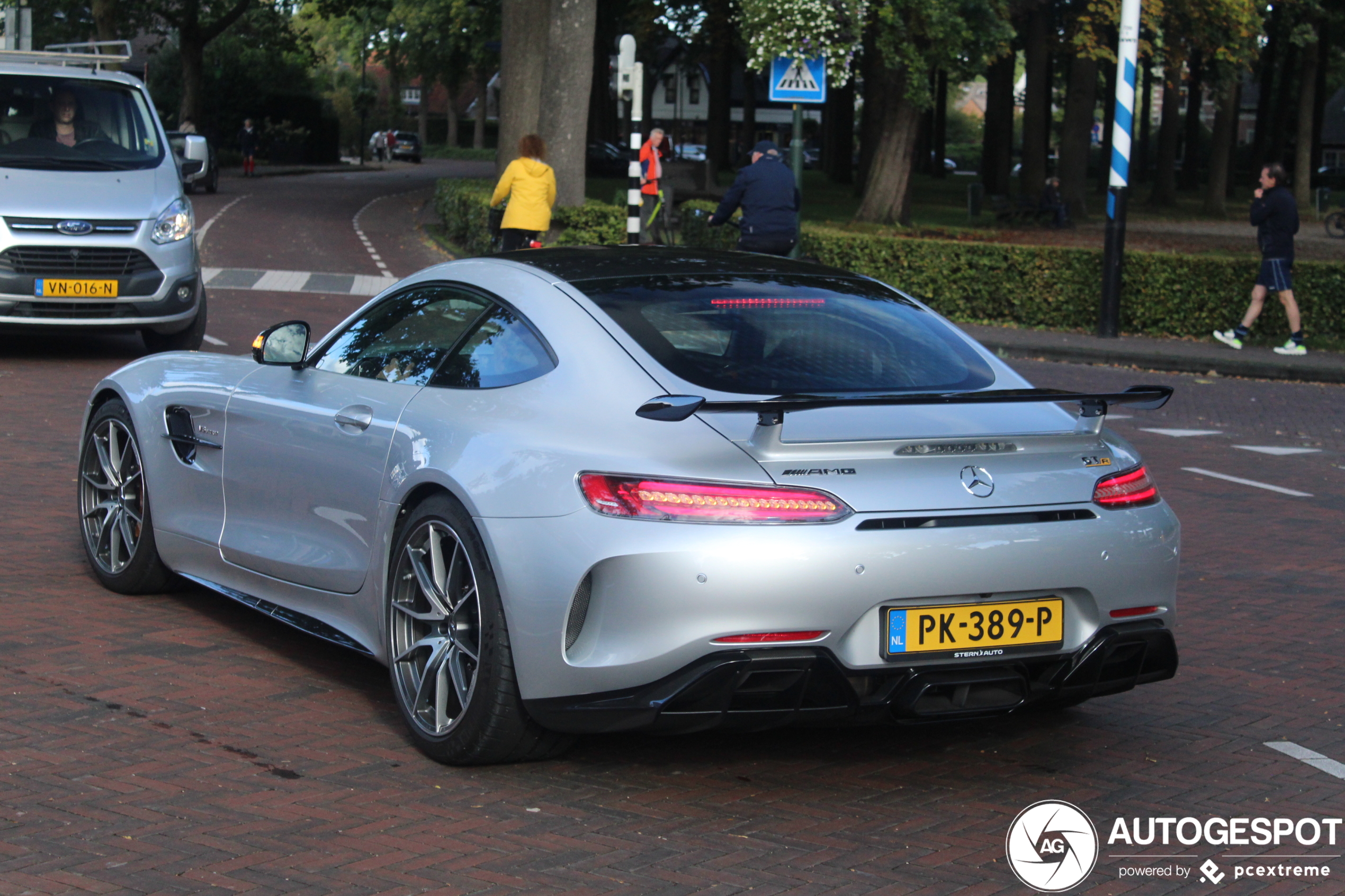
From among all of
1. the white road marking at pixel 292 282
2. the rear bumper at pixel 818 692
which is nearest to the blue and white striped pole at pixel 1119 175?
the white road marking at pixel 292 282

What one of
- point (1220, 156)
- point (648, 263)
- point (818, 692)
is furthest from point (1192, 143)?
point (818, 692)

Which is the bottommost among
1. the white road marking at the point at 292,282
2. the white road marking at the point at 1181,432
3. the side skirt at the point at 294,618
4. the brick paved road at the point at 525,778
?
the brick paved road at the point at 525,778

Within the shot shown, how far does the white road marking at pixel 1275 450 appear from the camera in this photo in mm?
11148

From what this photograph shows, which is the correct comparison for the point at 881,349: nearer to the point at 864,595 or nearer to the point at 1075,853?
the point at 864,595

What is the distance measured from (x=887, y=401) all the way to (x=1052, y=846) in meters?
1.19

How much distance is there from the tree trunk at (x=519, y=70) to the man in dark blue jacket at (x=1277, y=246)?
12.7 metres

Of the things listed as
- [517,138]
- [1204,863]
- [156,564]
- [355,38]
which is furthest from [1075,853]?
[355,38]

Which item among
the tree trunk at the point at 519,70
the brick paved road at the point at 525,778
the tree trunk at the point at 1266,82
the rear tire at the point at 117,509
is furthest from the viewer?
the tree trunk at the point at 1266,82

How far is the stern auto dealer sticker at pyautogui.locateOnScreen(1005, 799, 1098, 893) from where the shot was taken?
373cm

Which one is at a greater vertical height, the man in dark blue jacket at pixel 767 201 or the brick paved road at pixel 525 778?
the man in dark blue jacket at pixel 767 201

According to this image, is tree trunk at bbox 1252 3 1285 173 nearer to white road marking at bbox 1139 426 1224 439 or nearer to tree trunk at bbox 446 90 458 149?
white road marking at bbox 1139 426 1224 439

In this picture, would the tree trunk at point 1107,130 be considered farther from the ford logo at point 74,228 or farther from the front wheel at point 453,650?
the front wheel at point 453,650

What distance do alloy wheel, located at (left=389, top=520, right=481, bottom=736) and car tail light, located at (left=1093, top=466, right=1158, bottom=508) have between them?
166 cm

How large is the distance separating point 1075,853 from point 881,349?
1599 millimetres
